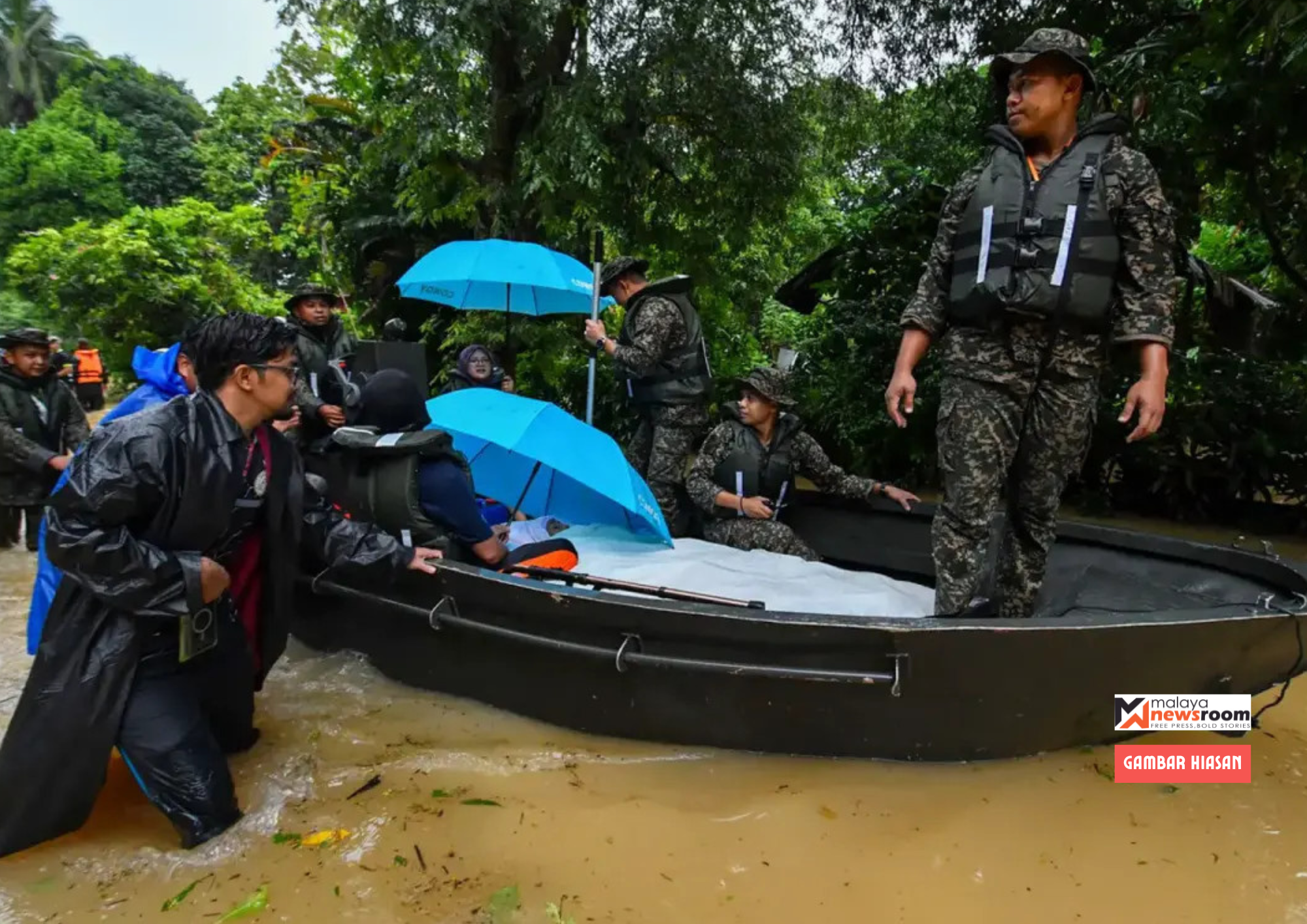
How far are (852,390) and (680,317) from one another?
133 inches

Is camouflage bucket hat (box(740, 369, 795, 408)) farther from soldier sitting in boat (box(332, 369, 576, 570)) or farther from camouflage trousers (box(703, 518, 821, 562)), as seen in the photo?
soldier sitting in boat (box(332, 369, 576, 570))

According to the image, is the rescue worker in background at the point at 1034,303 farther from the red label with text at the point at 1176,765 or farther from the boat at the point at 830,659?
the red label with text at the point at 1176,765

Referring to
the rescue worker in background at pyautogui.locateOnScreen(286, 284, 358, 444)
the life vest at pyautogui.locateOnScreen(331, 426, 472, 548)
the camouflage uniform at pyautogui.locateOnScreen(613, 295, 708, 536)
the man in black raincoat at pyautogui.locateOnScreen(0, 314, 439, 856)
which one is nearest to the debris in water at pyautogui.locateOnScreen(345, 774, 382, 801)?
the man in black raincoat at pyautogui.locateOnScreen(0, 314, 439, 856)

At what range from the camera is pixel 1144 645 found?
2.42m

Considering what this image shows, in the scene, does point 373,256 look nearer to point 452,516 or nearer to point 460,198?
point 460,198

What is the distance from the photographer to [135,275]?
38.7ft

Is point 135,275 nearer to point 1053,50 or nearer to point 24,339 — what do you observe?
point 24,339

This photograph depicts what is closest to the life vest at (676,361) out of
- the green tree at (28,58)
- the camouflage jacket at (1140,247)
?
the camouflage jacket at (1140,247)

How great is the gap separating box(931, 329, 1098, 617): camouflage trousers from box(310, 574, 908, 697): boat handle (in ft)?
1.93

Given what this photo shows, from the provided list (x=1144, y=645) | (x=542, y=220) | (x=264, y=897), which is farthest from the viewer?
(x=542, y=220)

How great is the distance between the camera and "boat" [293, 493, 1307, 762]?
2.42 m

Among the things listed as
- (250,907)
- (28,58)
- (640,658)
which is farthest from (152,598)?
(28,58)

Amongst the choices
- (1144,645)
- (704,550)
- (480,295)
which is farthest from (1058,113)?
(480,295)

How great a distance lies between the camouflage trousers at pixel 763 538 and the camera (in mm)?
4172
